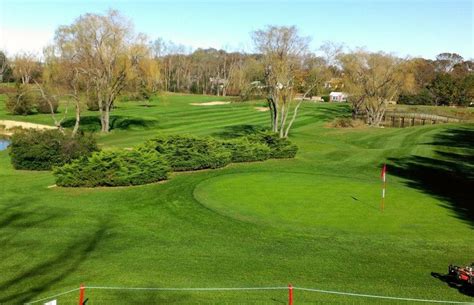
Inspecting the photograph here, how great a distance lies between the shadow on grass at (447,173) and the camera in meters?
21.1

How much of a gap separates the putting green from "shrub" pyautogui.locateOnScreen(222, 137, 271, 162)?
15.8 ft

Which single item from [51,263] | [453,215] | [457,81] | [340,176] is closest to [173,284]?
[51,263]

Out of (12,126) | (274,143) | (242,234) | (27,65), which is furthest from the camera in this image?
(27,65)

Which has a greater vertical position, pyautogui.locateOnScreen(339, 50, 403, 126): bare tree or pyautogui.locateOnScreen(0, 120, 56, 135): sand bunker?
pyautogui.locateOnScreen(339, 50, 403, 126): bare tree

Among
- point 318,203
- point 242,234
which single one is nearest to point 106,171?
point 242,234

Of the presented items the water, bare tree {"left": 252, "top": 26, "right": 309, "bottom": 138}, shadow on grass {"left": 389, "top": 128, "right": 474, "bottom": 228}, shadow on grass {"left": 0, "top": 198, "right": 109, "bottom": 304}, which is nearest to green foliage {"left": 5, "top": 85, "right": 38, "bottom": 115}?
the water

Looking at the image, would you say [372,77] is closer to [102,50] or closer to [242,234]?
[102,50]

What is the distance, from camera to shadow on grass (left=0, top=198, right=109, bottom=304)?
1130 centimetres

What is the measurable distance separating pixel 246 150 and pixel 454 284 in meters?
19.8

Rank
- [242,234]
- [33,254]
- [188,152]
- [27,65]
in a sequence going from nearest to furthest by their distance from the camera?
[33,254]
[242,234]
[188,152]
[27,65]

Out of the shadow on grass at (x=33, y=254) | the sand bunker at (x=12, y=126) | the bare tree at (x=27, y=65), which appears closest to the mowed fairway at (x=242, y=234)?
the shadow on grass at (x=33, y=254)

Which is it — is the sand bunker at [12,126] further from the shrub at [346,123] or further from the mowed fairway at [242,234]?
the shrub at [346,123]

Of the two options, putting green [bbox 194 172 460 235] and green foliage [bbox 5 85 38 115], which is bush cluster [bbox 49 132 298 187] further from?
green foliage [bbox 5 85 38 115]

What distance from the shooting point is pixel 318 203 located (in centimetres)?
1961
